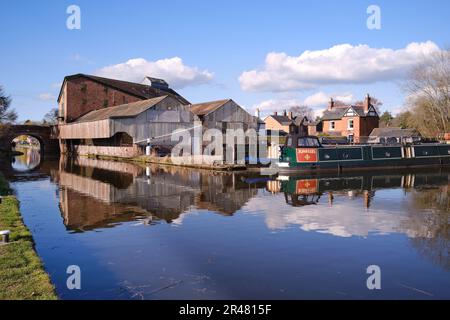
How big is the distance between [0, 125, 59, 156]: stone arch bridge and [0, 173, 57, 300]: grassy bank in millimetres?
54694

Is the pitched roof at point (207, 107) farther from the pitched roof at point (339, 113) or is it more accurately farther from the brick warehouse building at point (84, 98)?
the pitched roof at point (339, 113)

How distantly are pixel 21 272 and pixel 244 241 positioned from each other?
5.09m

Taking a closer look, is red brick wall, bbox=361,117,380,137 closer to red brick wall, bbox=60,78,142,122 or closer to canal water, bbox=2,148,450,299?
red brick wall, bbox=60,78,142,122

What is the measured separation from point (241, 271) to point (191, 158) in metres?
24.6

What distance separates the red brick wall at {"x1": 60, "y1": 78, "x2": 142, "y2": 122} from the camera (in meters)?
60.6

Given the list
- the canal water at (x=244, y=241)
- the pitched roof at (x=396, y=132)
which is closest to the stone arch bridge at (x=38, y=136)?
the canal water at (x=244, y=241)

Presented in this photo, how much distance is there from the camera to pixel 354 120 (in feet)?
214

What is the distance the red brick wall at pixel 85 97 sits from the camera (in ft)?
199

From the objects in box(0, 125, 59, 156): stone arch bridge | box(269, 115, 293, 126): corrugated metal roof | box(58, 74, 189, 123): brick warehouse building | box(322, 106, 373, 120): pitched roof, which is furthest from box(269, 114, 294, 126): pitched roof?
box(0, 125, 59, 156): stone arch bridge

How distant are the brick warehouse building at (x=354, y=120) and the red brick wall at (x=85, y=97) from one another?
115 feet

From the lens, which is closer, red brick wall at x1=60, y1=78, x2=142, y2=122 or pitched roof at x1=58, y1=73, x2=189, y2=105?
red brick wall at x1=60, y1=78, x2=142, y2=122

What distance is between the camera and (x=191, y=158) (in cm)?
3209

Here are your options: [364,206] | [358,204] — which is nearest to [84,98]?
[358,204]

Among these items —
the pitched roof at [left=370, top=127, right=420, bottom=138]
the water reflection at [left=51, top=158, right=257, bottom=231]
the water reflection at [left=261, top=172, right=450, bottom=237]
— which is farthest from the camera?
the pitched roof at [left=370, top=127, right=420, bottom=138]
